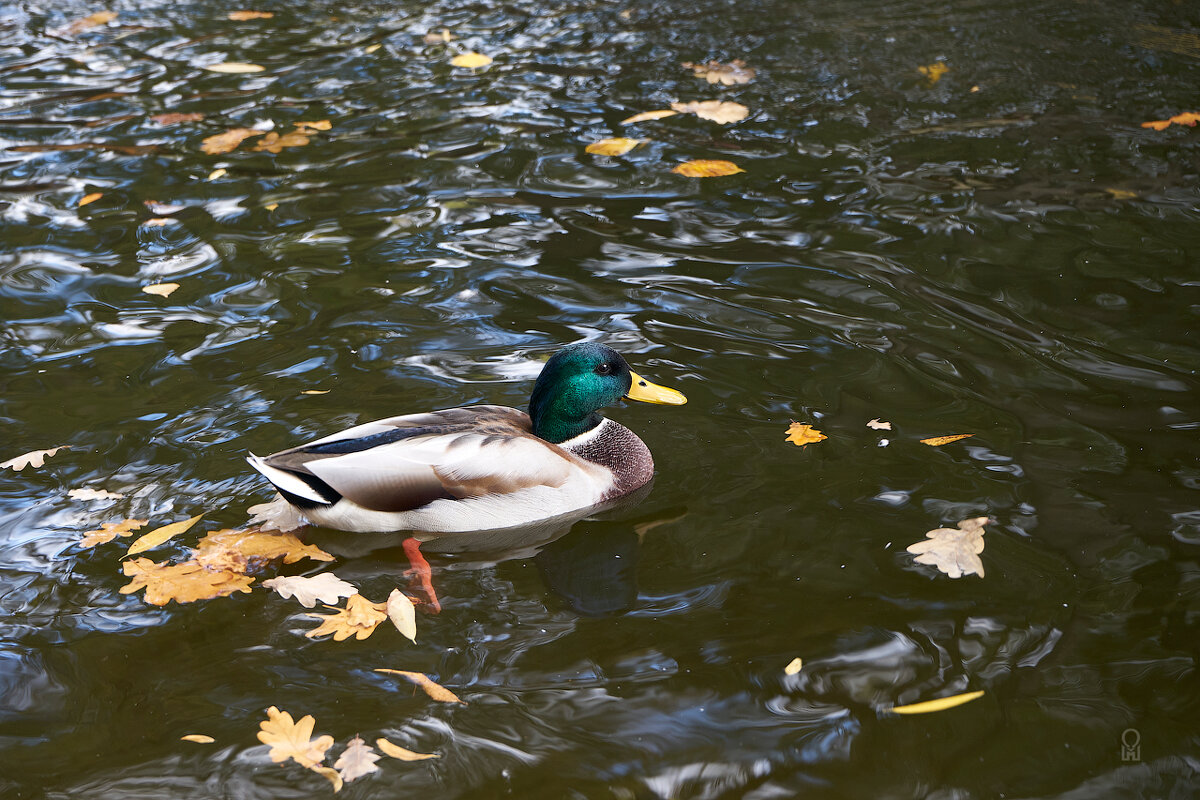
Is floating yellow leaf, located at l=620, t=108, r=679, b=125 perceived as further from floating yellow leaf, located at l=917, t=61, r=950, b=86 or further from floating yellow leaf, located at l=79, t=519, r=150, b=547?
floating yellow leaf, located at l=79, t=519, r=150, b=547

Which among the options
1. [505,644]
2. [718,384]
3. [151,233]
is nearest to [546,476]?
[505,644]

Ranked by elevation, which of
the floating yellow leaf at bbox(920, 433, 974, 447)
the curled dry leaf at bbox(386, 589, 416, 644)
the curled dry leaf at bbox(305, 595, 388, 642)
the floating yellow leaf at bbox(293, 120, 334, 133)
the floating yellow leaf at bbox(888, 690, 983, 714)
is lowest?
the curled dry leaf at bbox(305, 595, 388, 642)

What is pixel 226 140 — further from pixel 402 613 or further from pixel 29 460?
pixel 402 613

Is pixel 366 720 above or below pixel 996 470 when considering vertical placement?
below

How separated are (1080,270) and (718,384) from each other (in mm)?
2119

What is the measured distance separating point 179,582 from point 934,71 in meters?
6.47

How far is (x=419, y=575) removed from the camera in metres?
3.84

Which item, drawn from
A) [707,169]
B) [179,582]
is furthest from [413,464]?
[707,169]

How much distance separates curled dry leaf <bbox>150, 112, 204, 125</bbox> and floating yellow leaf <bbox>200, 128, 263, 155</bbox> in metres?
0.42

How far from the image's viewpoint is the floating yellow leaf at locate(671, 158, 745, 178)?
6855 millimetres

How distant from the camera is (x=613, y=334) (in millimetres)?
5258

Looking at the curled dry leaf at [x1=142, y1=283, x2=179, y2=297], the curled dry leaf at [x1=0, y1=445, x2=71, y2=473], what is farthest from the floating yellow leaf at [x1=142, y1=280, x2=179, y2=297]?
the curled dry leaf at [x1=0, y1=445, x2=71, y2=473]

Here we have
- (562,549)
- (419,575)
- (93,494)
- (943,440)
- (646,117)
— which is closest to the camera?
(419,575)

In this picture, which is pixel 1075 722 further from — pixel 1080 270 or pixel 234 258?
pixel 234 258
